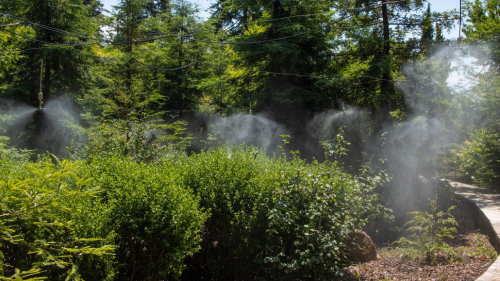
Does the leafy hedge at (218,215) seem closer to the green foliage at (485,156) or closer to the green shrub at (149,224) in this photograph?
the green shrub at (149,224)

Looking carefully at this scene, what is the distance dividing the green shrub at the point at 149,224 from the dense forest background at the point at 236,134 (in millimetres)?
16

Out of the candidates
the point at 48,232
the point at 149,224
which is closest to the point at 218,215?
the point at 149,224

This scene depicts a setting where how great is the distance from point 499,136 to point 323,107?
5867mm

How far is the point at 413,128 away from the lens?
10141mm

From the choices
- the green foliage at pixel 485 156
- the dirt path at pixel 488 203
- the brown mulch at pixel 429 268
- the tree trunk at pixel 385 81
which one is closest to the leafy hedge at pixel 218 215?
the brown mulch at pixel 429 268

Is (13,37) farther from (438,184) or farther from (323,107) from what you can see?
(438,184)

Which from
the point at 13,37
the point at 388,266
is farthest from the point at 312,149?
the point at 13,37

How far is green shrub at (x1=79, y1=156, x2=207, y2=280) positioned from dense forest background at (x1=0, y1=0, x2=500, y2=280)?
0.02 metres

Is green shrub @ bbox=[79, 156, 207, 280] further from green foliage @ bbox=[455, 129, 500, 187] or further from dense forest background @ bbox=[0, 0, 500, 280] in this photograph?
green foliage @ bbox=[455, 129, 500, 187]

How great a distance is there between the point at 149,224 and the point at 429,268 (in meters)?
4.08

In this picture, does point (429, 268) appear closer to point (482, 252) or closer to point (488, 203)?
point (482, 252)

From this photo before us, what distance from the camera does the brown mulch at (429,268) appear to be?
4.36 metres

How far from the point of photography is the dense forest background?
3186mm

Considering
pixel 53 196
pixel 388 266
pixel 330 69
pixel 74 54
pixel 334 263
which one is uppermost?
pixel 74 54
